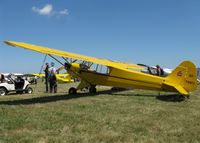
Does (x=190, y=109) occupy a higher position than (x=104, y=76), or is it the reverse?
(x=104, y=76)

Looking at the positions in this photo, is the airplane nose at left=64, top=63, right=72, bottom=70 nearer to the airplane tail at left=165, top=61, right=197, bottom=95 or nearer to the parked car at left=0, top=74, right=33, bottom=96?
the parked car at left=0, top=74, right=33, bottom=96

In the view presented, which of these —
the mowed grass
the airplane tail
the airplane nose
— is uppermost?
the airplane nose

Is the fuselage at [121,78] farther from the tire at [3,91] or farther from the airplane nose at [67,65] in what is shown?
the tire at [3,91]

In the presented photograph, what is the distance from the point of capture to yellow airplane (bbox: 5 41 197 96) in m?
13.4

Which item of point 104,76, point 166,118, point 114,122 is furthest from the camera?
point 104,76

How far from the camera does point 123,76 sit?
598 inches

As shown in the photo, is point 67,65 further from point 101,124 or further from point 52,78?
point 101,124

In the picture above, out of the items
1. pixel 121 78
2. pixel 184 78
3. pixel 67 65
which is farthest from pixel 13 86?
pixel 184 78

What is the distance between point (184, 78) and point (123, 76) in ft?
10.3

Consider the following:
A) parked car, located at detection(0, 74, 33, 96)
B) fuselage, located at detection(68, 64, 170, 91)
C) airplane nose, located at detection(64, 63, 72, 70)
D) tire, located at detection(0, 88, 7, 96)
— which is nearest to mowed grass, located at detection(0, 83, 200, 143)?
fuselage, located at detection(68, 64, 170, 91)

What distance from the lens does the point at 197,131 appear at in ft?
23.7

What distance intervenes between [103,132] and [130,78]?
804 cm

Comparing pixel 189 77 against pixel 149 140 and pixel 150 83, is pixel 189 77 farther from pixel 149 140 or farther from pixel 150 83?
pixel 149 140

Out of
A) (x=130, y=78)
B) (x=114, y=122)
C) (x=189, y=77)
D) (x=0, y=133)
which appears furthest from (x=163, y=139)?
(x=130, y=78)
